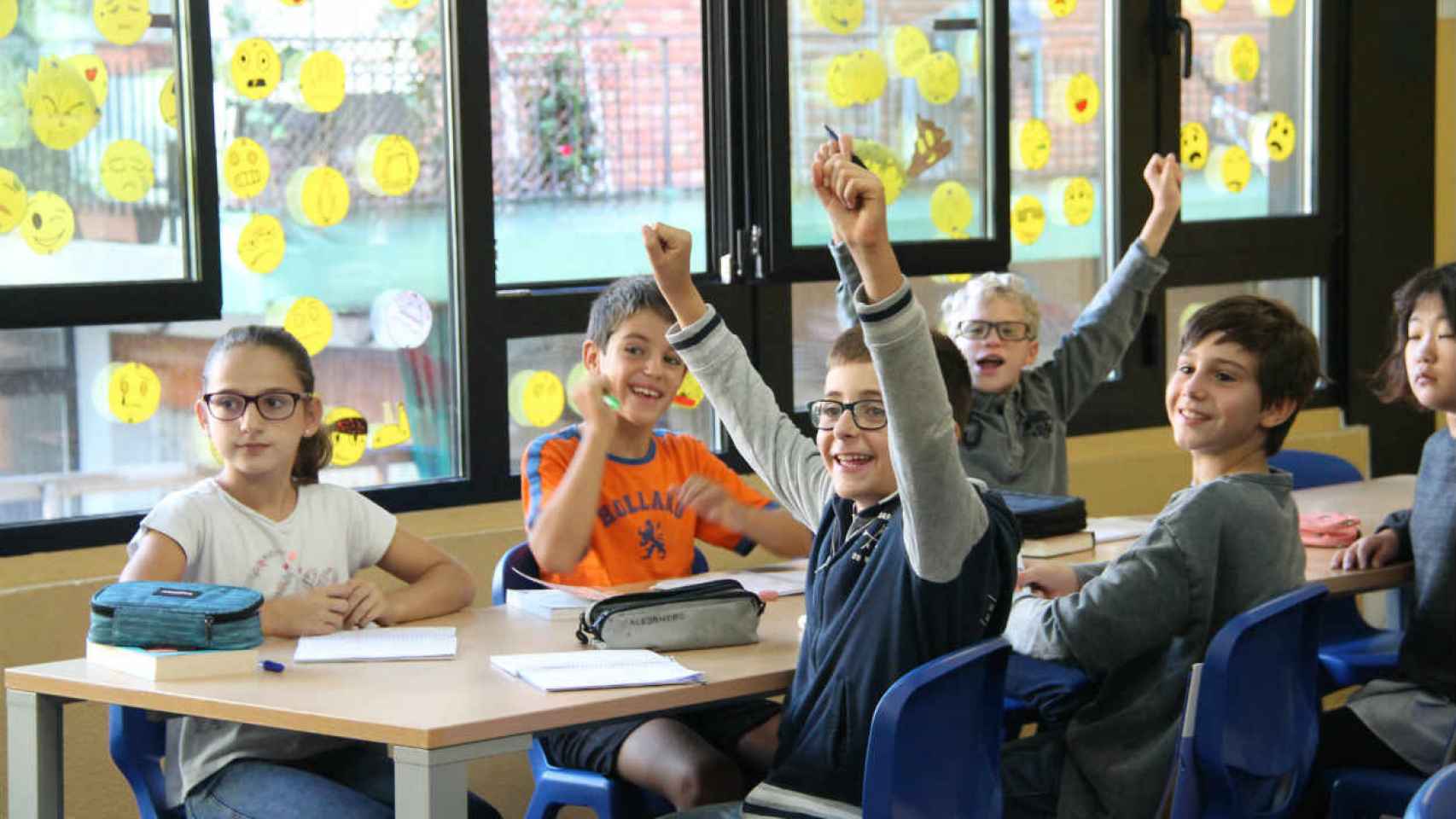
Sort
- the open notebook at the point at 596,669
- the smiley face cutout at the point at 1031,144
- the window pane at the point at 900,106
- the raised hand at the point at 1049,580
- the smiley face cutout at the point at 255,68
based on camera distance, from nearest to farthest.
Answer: the open notebook at the point at 596,669 → the raised hand at the point at 1049,580 → the smiley face cutout at the point at 255,68 → the window pane at the point at 900,106 → the smiley face cutout at the point at 1031,144

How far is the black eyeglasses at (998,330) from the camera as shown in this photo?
3.64 m

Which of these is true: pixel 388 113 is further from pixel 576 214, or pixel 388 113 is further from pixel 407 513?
pixel 407 513

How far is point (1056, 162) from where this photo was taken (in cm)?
487

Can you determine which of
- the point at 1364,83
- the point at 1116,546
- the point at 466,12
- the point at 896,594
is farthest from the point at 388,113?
the point at 1364,83

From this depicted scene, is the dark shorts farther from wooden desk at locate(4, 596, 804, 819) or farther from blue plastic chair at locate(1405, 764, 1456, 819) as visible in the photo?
blue plastic chair at locate(1405, 764, 1456, 819)

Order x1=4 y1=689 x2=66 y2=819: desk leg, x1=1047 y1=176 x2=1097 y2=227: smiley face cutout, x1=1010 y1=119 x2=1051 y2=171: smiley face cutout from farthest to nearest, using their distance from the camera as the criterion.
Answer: x1=1047 y1=176 x2=1097 y2=227: smiley face cutout, x1=1010 y1=119 x2=1051 y2=171: smiley face cutout, x1=4 y1=689 x2=66 y2=819: desk leg

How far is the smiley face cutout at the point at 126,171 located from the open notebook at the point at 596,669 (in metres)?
1.43

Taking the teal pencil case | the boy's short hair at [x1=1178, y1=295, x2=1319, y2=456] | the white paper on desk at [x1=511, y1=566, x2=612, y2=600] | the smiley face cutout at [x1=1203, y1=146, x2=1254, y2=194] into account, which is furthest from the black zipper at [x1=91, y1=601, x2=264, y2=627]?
the smiley face cutout at [x1=1203, y1=146, x2=1254, y2=194]

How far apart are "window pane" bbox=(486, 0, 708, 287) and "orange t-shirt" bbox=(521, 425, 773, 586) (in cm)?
85

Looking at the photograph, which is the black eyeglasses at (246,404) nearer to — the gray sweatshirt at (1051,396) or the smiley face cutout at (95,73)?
the smiley face cutout at (95,73)

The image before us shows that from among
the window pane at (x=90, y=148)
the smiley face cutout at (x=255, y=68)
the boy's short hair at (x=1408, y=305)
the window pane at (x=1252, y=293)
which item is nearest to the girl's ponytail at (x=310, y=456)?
the window pane at (x=90, y=148)

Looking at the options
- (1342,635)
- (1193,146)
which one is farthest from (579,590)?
(1193,146)

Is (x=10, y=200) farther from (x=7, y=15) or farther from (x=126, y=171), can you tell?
(x=7, y=15)

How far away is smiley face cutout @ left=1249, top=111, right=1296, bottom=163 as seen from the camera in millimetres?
5266
